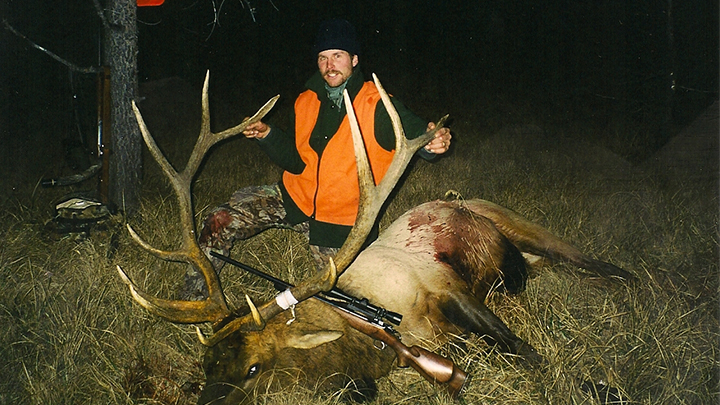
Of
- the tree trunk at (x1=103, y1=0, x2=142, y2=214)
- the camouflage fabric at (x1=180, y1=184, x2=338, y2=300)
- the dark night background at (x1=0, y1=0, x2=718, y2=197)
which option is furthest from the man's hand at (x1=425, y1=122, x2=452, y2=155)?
the dark night background at (x1=0, y1=0, x2=718, y2=197)

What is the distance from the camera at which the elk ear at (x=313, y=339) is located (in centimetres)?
266

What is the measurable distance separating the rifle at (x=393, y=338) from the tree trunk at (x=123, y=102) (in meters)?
2.31

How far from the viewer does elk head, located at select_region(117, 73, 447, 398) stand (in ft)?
8.32

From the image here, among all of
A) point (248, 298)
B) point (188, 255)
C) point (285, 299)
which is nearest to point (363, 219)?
point (285, 299)

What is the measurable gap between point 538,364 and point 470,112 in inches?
314

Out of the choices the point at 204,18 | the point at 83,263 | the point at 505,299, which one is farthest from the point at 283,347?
the point at 204,18

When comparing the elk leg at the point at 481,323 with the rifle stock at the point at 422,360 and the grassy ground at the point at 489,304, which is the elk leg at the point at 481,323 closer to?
the grassy ground at the point at 489,304

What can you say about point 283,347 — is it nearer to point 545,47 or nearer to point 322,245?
point 322,245

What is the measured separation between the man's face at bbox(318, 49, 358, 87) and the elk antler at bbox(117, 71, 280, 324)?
0.68 meters

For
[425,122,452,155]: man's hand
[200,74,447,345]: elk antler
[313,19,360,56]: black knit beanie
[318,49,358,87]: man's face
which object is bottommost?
[200,74,447,345]: elk antler

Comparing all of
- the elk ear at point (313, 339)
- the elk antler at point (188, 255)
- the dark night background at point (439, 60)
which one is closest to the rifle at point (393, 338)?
the elk ear at point (313, 339)

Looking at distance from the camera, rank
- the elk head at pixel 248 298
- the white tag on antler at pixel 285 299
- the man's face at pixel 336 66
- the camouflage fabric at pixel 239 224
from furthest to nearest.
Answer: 1. the camouflage fabric at pixel 239 224
2. the man's face at pixel 336 66
3. the white tag on antler at pixel 285 299
4. the elk head at pixel 248 298

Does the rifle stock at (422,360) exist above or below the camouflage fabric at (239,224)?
below

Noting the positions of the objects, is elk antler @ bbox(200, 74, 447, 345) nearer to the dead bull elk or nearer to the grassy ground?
the dead bull elk
